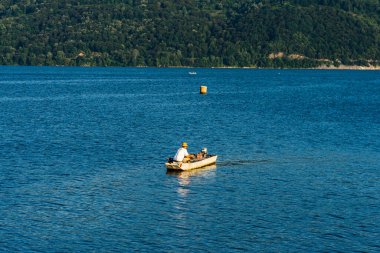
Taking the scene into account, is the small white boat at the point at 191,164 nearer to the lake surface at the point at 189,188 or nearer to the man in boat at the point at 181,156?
the man in boat at the point at 181,156

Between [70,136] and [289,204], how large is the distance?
53.5 meters

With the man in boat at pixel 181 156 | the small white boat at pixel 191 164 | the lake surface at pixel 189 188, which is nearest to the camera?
the lake surface at pixel 189 188

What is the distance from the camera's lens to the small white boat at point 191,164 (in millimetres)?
75688

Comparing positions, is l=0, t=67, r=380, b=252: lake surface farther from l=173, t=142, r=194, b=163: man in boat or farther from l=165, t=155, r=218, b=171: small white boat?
l=173, t=142, r=194, b=163: man in boat

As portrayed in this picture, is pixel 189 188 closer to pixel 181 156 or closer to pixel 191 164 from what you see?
pixel 181 156

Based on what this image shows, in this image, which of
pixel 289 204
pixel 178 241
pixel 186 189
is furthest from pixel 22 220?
pixel 289 204

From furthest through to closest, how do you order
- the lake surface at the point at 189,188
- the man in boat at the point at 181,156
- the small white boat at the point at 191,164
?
the man in boat at the point at 181,156
the small white boat at the point at 191,164
the lake surface at the point at 189,188

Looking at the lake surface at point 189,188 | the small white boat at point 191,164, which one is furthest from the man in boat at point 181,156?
the lake surface at point 189,188

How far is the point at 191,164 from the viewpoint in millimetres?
77125

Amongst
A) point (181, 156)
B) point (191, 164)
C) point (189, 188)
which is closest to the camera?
point (189, 188)

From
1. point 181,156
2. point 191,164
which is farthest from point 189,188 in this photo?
point 191,164

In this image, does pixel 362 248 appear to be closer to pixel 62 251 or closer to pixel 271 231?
pixel 271 231

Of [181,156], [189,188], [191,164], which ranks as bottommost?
[189,188]

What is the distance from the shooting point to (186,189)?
67688mm
